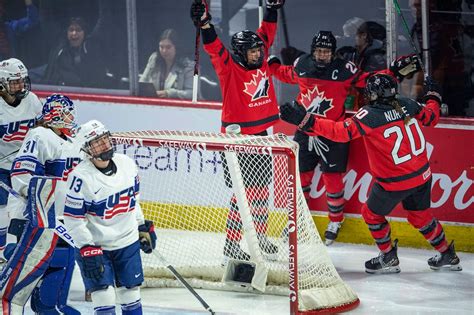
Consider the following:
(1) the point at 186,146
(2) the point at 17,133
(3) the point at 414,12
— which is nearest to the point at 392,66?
(3) the point at 414,12

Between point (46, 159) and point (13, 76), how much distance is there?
4.24 feet

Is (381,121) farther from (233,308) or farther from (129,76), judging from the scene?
(129,76)

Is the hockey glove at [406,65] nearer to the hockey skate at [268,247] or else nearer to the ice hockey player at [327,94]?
the ice hockey player at [327,94]

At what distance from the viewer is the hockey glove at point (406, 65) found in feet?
28.3

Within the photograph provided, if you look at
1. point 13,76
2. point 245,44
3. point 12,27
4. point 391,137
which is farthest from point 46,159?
point 12,27

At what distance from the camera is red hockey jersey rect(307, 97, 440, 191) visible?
8148 millimetres

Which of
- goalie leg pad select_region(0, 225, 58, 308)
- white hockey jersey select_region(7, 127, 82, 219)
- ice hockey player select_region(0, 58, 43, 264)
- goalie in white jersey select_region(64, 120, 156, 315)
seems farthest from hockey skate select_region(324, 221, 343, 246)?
goalie leg pad select_region(0, 225, 58, 308)

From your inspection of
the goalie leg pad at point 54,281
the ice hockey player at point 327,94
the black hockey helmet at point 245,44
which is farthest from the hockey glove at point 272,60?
the goalie leg pad at point 54,281

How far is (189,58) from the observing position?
984cm

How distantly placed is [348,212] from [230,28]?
1.58m

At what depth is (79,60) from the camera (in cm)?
1031

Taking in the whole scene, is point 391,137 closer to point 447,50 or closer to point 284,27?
point 447,50

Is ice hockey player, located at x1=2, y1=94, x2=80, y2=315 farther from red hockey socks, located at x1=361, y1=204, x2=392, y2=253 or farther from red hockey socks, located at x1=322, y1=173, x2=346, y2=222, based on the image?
red hockey socks, located at x1=322, y1=173, x2=346, y2=222

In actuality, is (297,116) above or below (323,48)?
below
